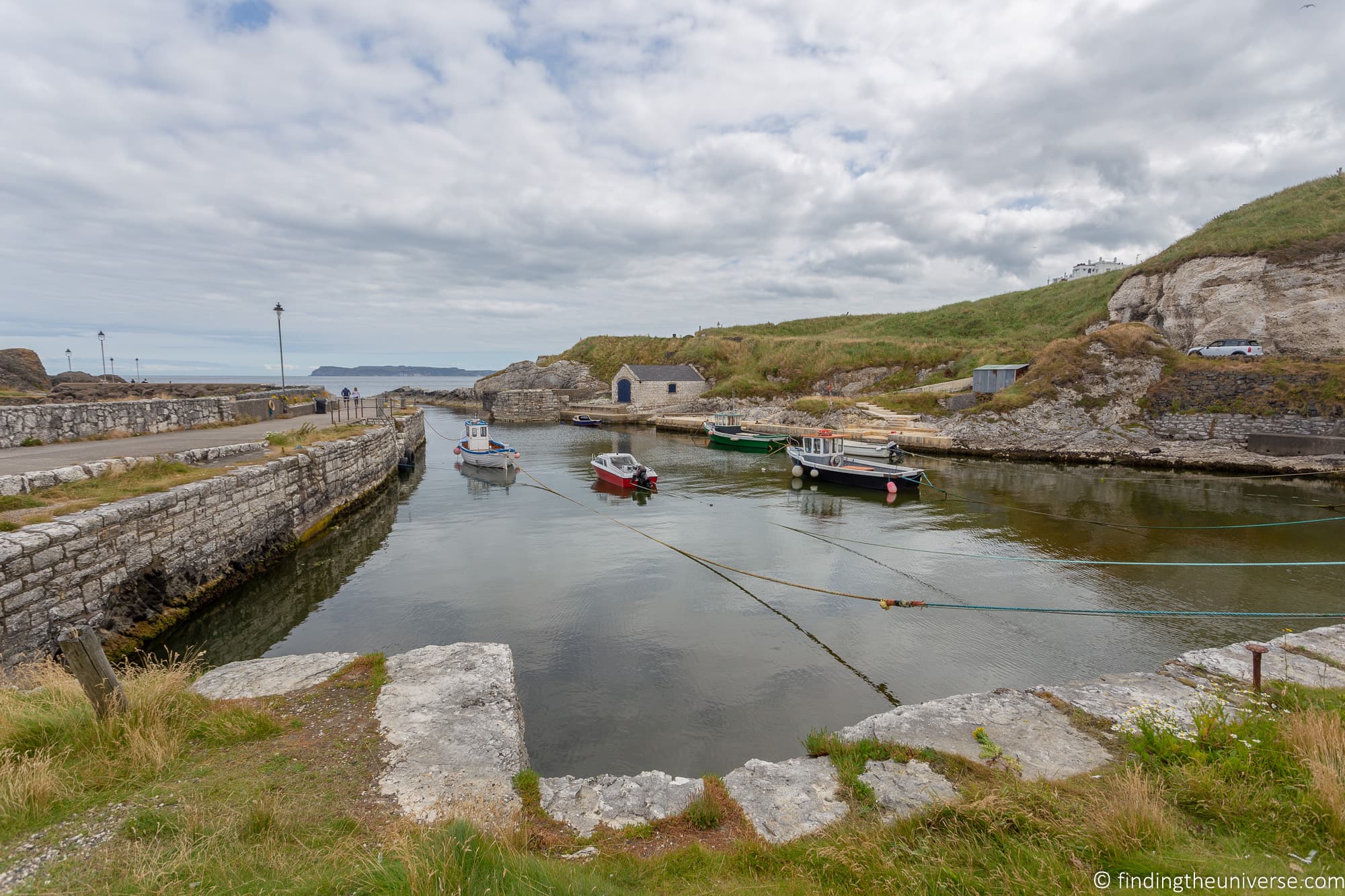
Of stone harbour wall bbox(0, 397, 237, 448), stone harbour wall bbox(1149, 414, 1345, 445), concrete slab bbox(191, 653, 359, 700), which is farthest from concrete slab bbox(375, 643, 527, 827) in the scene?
stone harbour wall bbox(1149, 414, 1345, 445)

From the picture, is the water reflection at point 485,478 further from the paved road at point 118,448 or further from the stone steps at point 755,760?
the stone steps at point 755,760

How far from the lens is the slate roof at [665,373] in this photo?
61.8 metres

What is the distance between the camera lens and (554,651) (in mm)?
10703

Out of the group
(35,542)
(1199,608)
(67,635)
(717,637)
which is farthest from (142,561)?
(1199,608)

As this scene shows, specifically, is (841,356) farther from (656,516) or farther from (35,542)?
(35,542)

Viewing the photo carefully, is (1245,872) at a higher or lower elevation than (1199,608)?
higher

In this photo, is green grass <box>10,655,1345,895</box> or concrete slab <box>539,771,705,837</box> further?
concrete slab <box>539,771,705,837</box>

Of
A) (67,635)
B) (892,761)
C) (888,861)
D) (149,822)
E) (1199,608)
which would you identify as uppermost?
(67,635)

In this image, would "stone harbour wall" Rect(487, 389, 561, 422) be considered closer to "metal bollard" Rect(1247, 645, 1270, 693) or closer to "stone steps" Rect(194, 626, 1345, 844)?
"stone steps" Rect(194, 626, 1345, 844)

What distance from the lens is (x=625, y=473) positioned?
87.0ft

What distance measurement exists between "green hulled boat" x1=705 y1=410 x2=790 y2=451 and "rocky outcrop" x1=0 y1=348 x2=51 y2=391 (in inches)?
1787

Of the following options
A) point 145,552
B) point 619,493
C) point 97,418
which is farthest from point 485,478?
point 145,552

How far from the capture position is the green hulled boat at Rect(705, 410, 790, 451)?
38.8 metres

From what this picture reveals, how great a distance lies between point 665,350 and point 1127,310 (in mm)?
49578
